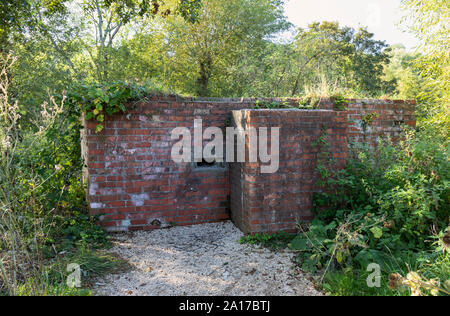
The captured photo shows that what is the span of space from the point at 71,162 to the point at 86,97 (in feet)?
3.37

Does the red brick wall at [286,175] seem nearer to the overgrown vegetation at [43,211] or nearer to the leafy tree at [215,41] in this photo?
the overgrown vegetation at [43,211]

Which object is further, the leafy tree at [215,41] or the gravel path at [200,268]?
the leafy tree at [215,41]

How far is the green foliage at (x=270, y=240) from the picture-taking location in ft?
12.4

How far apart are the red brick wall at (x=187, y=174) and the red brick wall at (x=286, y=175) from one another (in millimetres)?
14

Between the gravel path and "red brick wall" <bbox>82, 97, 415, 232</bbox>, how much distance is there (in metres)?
0.39

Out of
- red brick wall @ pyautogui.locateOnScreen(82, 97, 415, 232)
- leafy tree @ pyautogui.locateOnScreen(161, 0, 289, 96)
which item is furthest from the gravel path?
leafy tree @ pyautogui.locateOnScreen(161, 0, 289, 96)

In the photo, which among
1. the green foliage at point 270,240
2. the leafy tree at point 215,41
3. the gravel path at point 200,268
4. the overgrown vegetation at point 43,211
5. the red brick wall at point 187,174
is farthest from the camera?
the leafy tree at point 215,41

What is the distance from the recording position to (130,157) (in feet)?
13.9

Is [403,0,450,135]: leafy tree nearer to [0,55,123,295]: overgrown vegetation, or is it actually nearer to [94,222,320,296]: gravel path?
[94,222,320,296]: gravel path

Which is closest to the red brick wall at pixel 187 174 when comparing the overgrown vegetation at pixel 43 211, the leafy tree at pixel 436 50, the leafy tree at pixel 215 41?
the overgrown vegetation at pixel 43 211

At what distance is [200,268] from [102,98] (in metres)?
2.55

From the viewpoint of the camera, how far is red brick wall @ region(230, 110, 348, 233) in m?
3.87

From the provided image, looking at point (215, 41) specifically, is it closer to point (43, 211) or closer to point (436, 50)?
point (436, 50)
